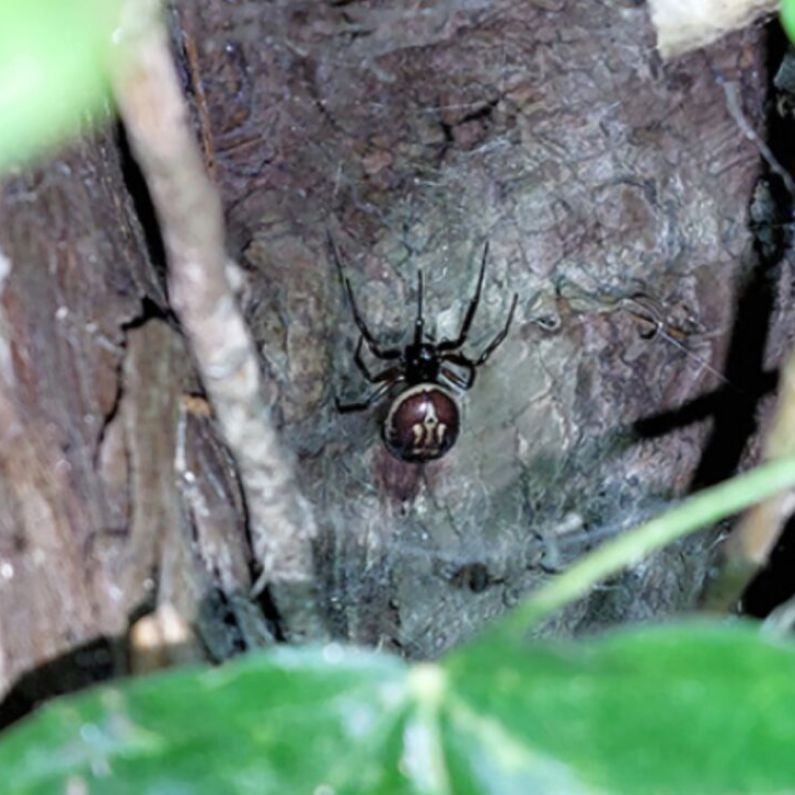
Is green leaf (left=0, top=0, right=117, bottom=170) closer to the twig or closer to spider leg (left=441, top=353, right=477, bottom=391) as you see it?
the twig

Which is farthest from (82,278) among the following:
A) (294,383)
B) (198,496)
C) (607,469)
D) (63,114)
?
(607,469)

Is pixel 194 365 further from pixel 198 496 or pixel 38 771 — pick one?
pixel 38 771

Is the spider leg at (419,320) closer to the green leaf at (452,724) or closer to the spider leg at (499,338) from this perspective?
the spider leg at (499,338)

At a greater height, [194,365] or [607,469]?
[194,365]

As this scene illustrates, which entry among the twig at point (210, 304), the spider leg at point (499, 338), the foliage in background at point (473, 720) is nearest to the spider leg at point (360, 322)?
the spider leg at point (499, 338)

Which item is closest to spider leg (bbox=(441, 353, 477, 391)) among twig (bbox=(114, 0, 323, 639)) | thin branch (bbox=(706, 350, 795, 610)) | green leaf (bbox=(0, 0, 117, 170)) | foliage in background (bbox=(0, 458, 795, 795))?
twig (bbox=(114, 0, 323, 639))
